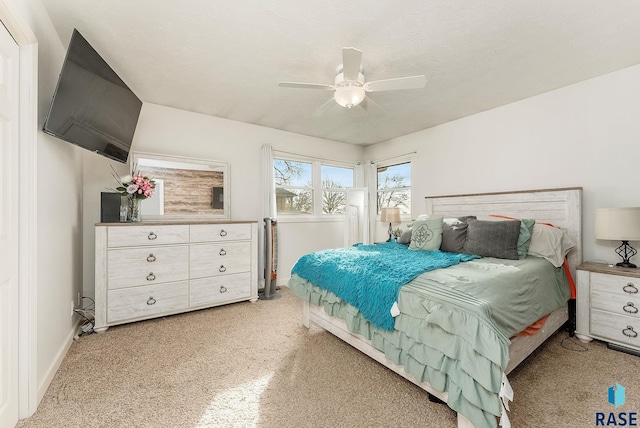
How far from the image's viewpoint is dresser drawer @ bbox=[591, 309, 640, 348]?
211cm

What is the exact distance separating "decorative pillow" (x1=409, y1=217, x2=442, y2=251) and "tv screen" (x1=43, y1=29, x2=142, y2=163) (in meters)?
3.15

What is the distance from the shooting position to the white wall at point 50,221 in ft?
5.43

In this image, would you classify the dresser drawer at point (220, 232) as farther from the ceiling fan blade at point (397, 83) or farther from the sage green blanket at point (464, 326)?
the ceiling fan blade at point (397, 83)

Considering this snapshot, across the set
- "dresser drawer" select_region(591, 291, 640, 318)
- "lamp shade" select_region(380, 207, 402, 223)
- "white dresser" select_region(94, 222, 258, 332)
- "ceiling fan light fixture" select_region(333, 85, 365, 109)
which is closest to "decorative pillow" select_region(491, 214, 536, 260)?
"dresser drawer" select_region(591, 291, 640, 318)

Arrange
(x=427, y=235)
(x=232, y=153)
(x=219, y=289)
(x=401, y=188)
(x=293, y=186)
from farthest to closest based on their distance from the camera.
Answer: (x=401, y=188)
(x=293, y=186)
(x=232, y=153)
(x=219, y=289)
(x=427, y=235)

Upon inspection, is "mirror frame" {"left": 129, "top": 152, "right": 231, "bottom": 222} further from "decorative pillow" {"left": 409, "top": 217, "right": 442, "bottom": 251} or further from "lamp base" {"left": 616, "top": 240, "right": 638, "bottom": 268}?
"lamp base" {"left": 616, "top": 240, "right": 638, "bottom": 268}

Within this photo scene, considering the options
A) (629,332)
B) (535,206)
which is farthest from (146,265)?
(629,332)

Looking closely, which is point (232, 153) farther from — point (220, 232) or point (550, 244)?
point (550, 244)

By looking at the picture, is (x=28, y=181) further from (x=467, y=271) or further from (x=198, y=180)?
(x=467, y=271)

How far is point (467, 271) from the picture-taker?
75.0 inches

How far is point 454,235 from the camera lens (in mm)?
2857

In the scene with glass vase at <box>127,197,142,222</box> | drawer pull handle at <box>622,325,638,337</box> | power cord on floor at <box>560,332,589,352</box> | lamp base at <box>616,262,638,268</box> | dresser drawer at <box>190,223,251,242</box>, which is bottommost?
power cord on floor at <box>560,332,589,352</box>

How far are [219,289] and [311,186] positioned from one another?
2.30 metres

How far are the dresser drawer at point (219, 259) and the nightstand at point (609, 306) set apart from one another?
3.43 metres
